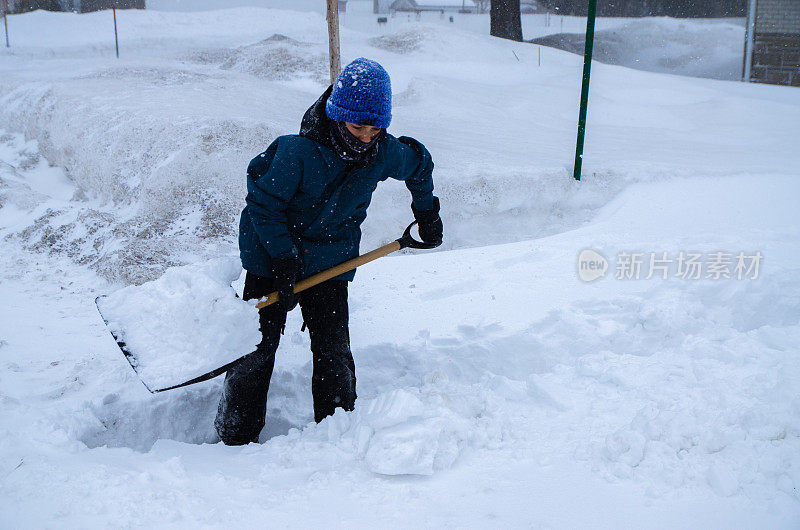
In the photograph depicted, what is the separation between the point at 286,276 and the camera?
244 centimetres

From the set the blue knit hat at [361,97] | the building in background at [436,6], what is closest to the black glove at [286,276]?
the blue knit hat at [361,97]

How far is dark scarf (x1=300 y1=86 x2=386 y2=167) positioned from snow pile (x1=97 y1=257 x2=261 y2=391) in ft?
2.34

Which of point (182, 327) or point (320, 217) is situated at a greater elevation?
point (320, 217)

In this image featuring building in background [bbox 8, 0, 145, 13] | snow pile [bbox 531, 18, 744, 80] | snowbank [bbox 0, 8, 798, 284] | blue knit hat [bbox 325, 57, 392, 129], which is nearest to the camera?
blue knit hat [bbox 325, 57, 392, 129]

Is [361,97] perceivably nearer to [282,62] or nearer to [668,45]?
[282,62]

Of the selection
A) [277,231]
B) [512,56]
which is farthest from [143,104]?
[512,56]

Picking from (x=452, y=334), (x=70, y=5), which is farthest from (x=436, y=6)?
(x=452, y=334)

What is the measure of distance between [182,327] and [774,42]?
16473 millimetres

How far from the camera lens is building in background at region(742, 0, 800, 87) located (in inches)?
564

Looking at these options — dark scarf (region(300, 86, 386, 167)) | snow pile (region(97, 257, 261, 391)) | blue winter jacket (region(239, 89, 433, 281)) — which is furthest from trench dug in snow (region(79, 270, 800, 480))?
dark scarf (region(300, 86, 386, 167))

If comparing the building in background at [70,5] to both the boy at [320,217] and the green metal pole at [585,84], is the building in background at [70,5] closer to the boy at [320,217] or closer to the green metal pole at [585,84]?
the green metal pole at [585,84]

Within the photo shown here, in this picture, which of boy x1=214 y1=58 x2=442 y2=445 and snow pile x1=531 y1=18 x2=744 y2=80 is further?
snow pile x1=531 y1=18 x2=744 y2=80

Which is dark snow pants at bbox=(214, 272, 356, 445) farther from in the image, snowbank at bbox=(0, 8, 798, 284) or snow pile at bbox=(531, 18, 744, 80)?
snow pile at bbox=(531, 18, 744, 80)

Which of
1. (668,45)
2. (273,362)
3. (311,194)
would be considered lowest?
(273,362)
